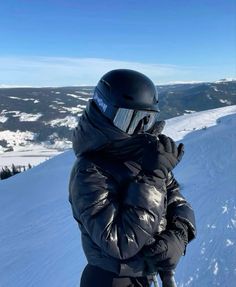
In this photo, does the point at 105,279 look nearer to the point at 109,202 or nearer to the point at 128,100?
the point at 109,202

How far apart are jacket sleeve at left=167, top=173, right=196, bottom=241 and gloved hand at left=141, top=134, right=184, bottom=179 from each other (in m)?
0.33

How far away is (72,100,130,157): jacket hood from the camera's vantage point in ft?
8.12

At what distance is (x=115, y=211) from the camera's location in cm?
234

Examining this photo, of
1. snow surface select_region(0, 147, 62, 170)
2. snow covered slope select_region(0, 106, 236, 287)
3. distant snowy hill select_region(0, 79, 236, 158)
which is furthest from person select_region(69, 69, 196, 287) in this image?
distant snowy hill select_region(0, 79, 236, 158)

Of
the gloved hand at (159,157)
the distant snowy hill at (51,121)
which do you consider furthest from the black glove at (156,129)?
the distant snowy hill at (51,121)

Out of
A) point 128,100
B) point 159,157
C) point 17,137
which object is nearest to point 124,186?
point 159,157

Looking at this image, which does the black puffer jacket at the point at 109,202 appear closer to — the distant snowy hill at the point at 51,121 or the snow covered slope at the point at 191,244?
the snow covered slope at the point at 191,244

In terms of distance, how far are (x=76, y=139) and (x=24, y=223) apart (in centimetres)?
1133

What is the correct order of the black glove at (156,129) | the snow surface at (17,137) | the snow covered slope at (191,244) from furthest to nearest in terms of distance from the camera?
the snow surface at (17,137)
the snow covered slope at (191,244)
the black glove at (156,129)

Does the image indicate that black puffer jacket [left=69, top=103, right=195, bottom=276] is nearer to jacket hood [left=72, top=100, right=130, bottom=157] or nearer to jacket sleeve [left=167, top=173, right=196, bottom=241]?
jacket hood [left=72, top=100, right=130, bottom=157]

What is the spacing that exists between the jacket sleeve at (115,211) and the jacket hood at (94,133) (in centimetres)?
16

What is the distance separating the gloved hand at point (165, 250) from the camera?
2412 mm

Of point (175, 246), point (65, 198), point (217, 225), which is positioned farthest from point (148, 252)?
point (65, 198)

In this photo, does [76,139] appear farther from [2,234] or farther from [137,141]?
[2,234]
